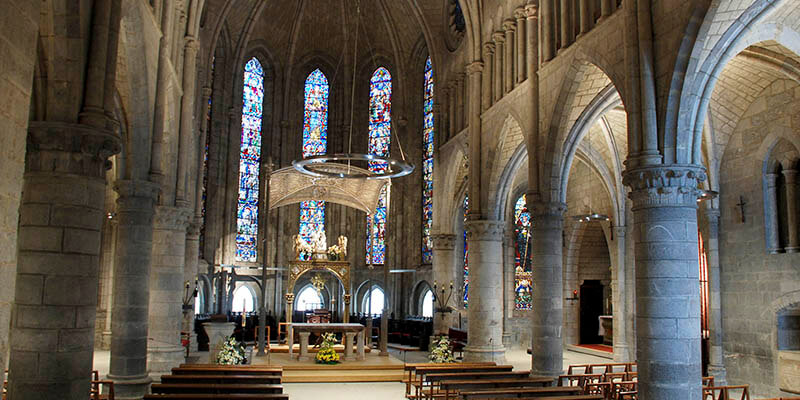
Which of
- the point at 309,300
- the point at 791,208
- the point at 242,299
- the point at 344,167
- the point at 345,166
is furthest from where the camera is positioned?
the point at 309,300

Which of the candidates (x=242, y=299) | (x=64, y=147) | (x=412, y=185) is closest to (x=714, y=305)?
(x=64, y=147)

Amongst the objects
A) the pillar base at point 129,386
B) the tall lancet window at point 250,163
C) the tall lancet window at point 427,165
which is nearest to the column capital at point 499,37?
the tall lancet window at point 427,165

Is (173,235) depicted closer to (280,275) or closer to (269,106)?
(280,275)

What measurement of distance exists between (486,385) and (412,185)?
63.8 ft

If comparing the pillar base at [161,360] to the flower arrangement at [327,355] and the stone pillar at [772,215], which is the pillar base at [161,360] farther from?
the stone pillar at [772,215]

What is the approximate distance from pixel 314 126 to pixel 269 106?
2421mm

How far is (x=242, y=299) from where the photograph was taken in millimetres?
31359

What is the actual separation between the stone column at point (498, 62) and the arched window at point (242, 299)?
54.3 feet

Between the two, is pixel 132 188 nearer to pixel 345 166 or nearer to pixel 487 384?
pixel 345 166

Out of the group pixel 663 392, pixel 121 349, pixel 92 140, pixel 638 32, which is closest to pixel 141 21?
pixel 92 140

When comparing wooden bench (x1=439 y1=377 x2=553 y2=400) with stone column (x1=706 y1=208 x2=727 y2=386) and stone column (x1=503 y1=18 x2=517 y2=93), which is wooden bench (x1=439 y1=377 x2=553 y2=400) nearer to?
stone column (x1=706 y1=208 x2=727 y2=386)

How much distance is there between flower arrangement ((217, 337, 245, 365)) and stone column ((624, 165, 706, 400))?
9.89m

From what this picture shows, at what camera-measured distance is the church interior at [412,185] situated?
860 centimetres

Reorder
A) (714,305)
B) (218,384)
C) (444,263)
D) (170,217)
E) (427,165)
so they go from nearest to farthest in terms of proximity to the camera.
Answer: (218,384) < (714,305) < (170,217) < (444,263) < (427,165)
